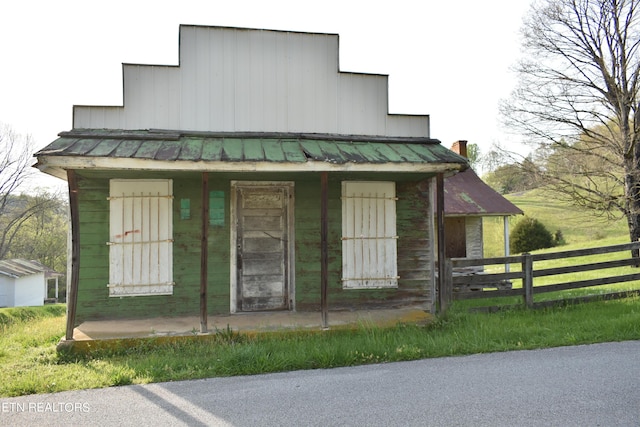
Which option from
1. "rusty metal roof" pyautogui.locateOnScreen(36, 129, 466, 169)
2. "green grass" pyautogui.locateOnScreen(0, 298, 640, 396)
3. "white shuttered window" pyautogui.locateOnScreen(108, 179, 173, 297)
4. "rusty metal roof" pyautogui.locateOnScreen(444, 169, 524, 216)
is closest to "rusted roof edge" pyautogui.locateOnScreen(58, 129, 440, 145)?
"rusty metal roof" pyautogui.locateOnScreen(36, 129, 466, 169)

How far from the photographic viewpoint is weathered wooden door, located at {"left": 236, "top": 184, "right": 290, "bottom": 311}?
25.5 ft

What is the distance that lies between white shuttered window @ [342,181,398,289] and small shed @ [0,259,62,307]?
30772 mm

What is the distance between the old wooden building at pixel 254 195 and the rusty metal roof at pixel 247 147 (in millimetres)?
43

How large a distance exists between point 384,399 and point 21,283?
35.7 meters

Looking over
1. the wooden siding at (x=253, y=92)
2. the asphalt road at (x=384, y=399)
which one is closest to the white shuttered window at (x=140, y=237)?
the wooden siding at (x=253, y=92)

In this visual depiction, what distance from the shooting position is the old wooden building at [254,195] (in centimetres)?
734

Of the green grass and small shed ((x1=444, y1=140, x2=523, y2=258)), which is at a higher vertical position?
small shed ((x1=444, y1=140, x2=523, y2=258))

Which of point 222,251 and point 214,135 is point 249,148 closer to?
point 214,135

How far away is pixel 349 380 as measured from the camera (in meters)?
4.78

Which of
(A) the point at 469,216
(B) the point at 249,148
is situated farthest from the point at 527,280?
(A) the point at 469,216

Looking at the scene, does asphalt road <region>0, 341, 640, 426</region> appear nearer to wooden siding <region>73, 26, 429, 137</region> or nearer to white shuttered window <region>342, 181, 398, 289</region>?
white shuttered window <region>342, 181, 398, 289</region>

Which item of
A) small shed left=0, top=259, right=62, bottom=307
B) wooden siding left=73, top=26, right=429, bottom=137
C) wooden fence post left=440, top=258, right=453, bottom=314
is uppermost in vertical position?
wooden siding left=73, top=26, right=429, bottom=137

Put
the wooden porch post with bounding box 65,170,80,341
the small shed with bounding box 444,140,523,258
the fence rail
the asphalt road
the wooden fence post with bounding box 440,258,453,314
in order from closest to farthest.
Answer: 1. the asphalt road
2. the wooden porch post with bounding box 65,170,80,341
3. the wooden fence post with bounding box 440,258,453,314
4. the fence rail
5. the small shed with bounding box 444,140,523,258

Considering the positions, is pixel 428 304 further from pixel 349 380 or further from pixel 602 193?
pixel 602 193
